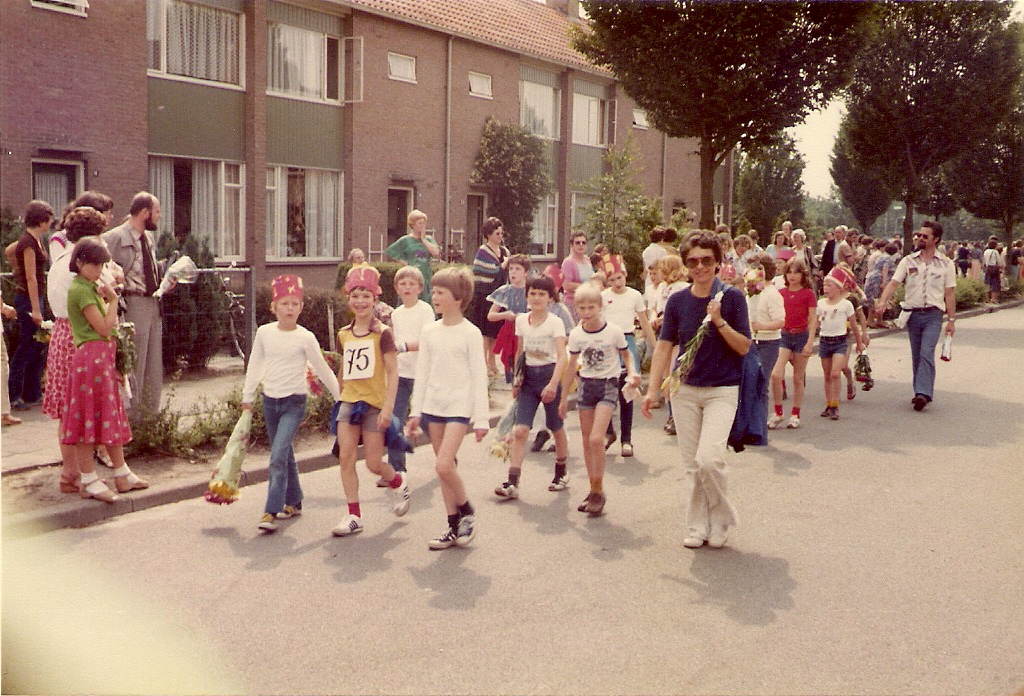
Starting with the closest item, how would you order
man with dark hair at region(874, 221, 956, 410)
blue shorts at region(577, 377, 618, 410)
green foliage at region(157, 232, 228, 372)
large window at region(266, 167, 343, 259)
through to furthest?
blue shorts at region(577, 377, 618, 410) < green foliage at region(157, 232, 228, 372) < man with dark hair at region(874, 221, 956, 410) < large window at region(266, 167, 343, 259)

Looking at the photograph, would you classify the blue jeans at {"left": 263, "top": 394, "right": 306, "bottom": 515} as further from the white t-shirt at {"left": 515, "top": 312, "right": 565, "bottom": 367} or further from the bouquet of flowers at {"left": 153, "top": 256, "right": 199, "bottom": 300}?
the bouquet of flowers at {"left": 153, "top": 256, "right": 199, "bottom": 300}

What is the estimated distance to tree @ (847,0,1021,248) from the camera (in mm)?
31953

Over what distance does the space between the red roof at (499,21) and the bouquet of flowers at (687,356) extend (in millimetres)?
17885

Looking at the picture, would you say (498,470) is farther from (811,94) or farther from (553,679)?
(811,94)

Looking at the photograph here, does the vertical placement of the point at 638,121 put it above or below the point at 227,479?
above

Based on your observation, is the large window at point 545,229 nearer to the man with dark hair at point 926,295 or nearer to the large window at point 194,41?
the large window at point 194,41

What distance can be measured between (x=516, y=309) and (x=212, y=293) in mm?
3485

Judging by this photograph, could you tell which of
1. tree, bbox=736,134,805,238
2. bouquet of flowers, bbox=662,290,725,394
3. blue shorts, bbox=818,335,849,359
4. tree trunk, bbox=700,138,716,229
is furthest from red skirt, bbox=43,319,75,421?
tree, bbox=736,134,805,238

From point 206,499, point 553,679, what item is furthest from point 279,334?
point 553,679

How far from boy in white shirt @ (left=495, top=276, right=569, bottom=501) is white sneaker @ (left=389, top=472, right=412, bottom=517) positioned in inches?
27.2

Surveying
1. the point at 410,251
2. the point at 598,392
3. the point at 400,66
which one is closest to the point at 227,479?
the point at 598,392

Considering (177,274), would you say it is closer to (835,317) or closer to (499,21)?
(835,317)

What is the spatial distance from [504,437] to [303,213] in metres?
16.6

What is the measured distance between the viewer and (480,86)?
27.6 m
